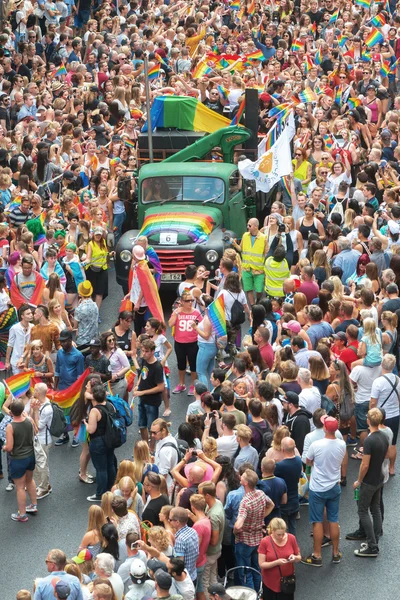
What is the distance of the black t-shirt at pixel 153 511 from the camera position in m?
12.4

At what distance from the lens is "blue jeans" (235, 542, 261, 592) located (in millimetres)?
12555

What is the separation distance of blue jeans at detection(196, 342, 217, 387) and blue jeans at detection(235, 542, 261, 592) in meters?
4.21

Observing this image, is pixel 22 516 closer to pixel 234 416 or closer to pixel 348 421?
pixel 234 416

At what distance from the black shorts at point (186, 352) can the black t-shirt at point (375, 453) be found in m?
4.13

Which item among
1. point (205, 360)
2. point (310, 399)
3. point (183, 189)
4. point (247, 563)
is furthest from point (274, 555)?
point (183, 189)

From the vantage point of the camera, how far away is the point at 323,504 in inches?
522

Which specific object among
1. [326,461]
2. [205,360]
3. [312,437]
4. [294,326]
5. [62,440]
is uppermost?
[294,326]

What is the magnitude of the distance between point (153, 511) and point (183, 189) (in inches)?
367

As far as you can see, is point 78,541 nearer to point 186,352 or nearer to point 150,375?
point 150,375

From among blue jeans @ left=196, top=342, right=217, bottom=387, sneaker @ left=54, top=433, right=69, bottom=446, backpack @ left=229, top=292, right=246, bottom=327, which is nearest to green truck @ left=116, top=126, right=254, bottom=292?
backpack @ left=229, top=292, right=246, bottom=327

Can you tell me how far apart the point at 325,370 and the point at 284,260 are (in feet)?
12.7

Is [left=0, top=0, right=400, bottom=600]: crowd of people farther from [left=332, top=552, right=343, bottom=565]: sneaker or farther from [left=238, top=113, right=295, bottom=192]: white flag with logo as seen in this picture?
[left=238, top=113, right=295, bottom=192]: white flag with logo

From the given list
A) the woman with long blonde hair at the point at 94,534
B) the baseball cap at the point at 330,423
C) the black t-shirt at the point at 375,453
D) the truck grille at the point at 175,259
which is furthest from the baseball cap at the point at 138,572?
the truck grille at the point at 175,259

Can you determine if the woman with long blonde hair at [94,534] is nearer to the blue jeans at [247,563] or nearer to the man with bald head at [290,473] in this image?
the blue jeans at [247,563]
